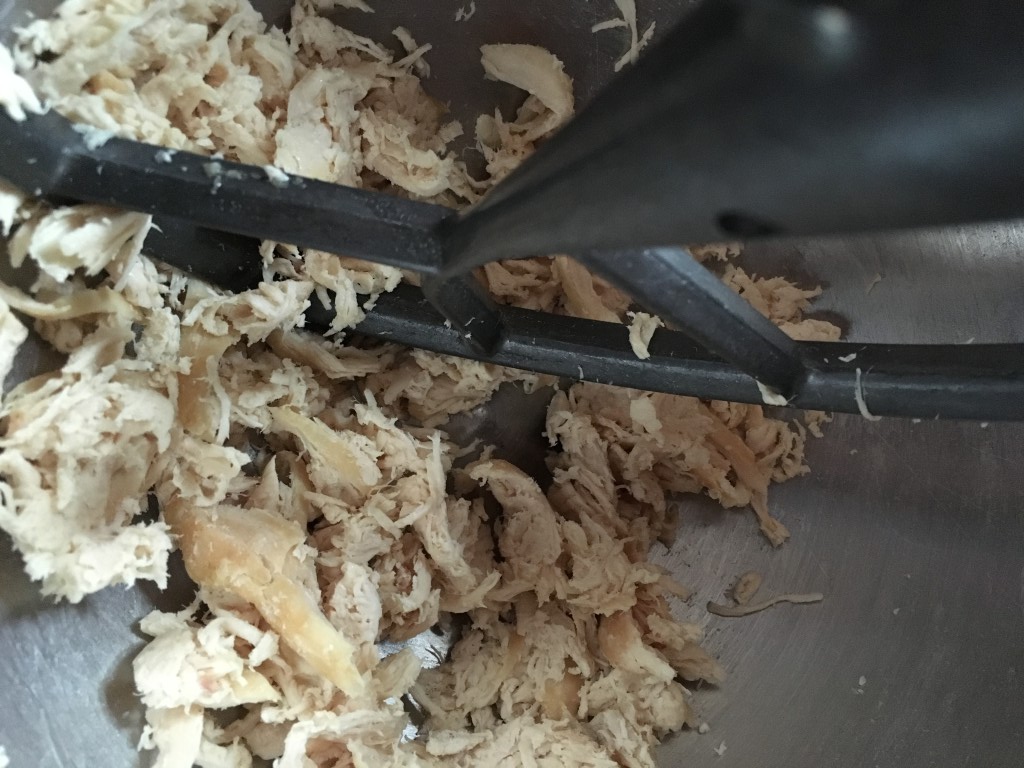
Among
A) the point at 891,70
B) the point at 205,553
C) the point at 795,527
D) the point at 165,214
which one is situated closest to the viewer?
the point at 891,70

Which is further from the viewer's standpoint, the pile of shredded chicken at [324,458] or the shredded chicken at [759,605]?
the shredded chicken at [759,605]

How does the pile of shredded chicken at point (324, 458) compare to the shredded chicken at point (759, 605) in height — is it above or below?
above

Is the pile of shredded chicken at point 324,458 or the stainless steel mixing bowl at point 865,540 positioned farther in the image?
the stainless steel mixing bowl at point 865,540

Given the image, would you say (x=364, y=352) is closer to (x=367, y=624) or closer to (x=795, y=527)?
(x=367, y=624)

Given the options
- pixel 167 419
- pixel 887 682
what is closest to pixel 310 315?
pixel 167 419
